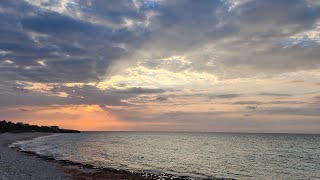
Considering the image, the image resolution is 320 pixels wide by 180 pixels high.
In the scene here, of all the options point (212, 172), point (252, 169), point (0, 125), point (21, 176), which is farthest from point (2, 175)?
point (0, 125)

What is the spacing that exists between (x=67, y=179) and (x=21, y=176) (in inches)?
178

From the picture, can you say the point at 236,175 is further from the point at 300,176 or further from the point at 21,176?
the point at 21,176

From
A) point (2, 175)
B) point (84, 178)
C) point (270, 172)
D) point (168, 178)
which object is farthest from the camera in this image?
point (270, 172)

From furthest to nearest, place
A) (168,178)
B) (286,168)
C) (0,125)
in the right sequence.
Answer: (0,125)
(286,168)
(168,178)

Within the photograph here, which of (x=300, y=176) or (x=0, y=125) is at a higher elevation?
(x=0, y=125)

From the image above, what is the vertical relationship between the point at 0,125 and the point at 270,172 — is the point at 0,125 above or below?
above

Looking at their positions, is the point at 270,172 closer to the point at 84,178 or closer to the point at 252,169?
the point at 252,169

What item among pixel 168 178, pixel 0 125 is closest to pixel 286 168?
pixel 168 178

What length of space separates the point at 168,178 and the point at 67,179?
12.8m

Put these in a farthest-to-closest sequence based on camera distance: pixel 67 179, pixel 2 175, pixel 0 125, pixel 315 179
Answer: pixel 0 125
pixel 315 179
pixel 67 179
pixel 2 175

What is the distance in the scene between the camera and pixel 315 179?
46719 mm

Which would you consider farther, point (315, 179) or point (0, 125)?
point (0, 125)

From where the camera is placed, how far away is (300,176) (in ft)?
163

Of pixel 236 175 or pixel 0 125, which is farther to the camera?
pixel 0 125
